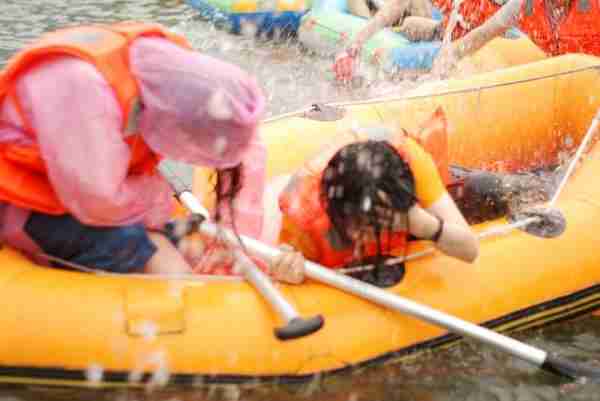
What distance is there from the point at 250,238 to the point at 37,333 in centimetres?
68

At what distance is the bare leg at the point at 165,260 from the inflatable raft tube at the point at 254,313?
9 centimetres

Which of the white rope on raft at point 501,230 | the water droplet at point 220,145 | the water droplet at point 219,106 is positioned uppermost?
the water droplet at point 219,106

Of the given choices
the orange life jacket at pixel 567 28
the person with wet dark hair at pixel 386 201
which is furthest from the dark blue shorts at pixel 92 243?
the orange life jacket at pixel 567 28

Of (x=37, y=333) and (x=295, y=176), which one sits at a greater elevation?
(x=295, y=176)

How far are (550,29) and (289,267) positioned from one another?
121 inches

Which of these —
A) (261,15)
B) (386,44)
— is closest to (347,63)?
(386,44)

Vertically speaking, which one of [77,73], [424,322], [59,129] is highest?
[77,73]

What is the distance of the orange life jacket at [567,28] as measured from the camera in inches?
180

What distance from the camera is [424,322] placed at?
8.07ft

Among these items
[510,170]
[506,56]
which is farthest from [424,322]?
[506,56]

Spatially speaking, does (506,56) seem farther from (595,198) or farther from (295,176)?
(295,176)

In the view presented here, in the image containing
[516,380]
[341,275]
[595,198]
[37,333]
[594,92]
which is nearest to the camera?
[37,333]

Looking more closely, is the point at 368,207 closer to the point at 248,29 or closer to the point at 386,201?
the point at 386,201

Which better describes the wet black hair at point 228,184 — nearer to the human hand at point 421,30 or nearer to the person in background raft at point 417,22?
the person in background raft at point 417,22
